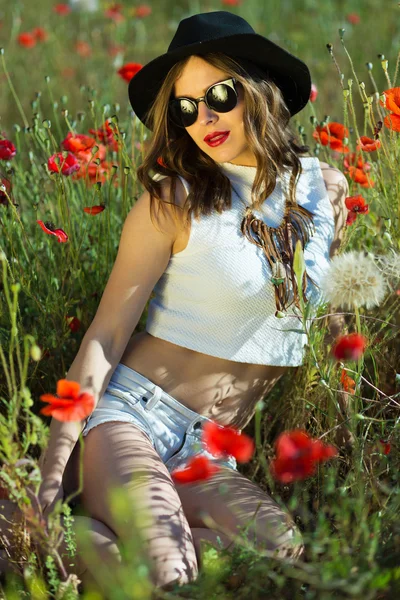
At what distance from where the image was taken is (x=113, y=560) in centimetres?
181

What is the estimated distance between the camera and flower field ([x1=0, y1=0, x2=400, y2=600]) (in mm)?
1504

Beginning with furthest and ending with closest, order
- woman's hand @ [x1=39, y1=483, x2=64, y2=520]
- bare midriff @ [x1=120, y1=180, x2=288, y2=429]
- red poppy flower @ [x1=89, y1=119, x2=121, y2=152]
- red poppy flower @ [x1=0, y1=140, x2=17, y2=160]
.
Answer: red poppy flower @ [x1=89, y1=119, x2=121, y2=152], red poppy flower @ [x1=0, y1=140, x2=17, y2=160], bare midriff @ [x1=120, y1=180, x2=288, y2=429], woman's hand @ [x1=39, y1=483, x2=64, y2=520]

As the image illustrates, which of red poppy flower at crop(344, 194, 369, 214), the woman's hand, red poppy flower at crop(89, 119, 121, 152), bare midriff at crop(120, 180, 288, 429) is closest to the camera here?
the woman's hand

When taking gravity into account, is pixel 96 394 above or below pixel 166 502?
above

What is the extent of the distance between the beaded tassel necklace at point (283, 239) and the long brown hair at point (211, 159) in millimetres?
47

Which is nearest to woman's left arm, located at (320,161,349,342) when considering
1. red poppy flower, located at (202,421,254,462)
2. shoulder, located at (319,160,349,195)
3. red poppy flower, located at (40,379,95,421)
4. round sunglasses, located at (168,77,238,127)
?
shoulder, located at (319,160,349,195)

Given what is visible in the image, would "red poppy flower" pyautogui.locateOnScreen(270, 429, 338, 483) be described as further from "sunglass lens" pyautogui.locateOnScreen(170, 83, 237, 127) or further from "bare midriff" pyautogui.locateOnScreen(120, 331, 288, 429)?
"sunglass lens" pyautogui.locateOnScreen(170, 83, 237, 127)

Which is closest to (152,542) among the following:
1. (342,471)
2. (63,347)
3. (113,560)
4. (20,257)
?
(113,560)

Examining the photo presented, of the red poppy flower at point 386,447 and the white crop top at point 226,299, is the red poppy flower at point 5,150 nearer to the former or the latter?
the white crop top at point 226,299

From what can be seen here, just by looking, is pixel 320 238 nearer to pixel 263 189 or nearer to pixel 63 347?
pixel 263 189

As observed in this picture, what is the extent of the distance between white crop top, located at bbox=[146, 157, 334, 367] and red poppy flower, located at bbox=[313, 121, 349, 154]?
0.46m

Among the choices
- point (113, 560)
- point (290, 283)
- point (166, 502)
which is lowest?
point (113, 560)

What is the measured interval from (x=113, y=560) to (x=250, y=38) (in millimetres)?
1345

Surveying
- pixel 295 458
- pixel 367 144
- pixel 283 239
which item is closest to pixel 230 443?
pixel 295 458
